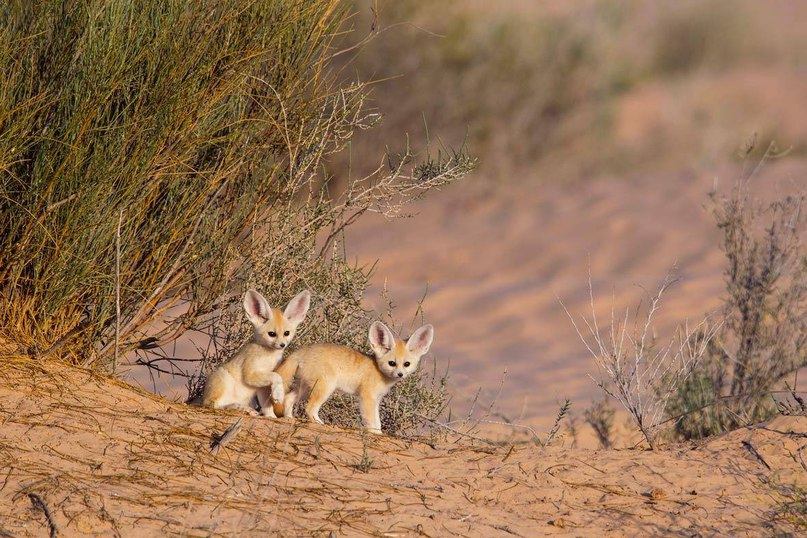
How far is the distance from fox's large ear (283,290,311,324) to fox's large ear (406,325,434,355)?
651 millimetres

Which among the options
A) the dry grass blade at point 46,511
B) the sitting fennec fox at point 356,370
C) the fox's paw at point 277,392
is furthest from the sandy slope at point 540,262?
the dry grass blade at point 46,511

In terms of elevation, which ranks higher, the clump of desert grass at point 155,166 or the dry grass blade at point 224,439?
the clump of desert grass at point 155,166

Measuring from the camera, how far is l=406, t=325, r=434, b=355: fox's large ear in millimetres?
6367

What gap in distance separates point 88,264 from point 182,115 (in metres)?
0.98

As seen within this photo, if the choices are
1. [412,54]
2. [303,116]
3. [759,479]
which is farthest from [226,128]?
[412,54]

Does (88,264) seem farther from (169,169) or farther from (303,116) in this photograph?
(303,116)

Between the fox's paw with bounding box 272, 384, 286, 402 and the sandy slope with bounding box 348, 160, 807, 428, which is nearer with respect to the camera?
the fox's paw with bounding box 272, 384, 286, 402

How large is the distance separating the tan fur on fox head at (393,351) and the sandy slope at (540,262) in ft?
14.0

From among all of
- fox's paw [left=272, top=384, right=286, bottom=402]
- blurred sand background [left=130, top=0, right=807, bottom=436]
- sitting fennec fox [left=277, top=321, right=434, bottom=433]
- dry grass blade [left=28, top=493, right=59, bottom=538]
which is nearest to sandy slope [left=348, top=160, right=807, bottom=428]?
blurred sand background [left=130, top=0, right=807, bottom=436]

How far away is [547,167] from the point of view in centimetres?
2412

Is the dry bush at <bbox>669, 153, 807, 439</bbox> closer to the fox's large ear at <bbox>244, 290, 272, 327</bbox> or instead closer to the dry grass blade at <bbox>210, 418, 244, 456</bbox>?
the fox's large ear at <bbox>244, 290, 272, 327</bbox>

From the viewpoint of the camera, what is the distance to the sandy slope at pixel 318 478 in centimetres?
484

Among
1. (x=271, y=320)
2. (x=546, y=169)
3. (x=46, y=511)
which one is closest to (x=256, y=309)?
(x=271, y=320)

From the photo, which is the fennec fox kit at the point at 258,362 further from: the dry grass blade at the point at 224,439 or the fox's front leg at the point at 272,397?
the dry grass blade at the point at 224,439
